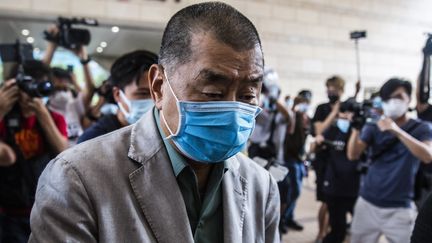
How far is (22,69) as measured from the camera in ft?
7.32

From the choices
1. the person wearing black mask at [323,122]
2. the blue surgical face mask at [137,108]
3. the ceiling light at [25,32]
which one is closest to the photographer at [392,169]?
the person wearing black mask at [323,122]

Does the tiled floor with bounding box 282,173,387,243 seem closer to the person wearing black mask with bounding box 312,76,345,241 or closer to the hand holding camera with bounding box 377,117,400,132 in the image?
the person wearing black mask with bounding box 312,76,345,241

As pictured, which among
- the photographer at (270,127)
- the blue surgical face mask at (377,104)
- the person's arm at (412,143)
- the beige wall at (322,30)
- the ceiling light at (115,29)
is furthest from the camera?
the beige wall at (322,30)

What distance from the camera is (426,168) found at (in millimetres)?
2967

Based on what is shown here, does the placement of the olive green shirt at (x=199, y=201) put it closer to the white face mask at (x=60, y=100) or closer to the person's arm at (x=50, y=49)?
the person's arm at (x=50, y=49)

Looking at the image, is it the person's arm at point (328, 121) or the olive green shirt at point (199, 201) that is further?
the person's arm at point (328, 121)

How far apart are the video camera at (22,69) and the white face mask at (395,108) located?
92.0 inches

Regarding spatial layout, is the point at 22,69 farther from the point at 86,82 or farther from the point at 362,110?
the point at 362,110

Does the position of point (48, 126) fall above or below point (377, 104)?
below

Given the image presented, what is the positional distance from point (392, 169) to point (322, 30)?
5574 mm

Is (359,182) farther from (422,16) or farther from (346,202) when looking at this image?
(422,16)

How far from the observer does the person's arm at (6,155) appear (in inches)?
77.4

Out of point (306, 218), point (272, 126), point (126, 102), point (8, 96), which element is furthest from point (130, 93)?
point (306, 218)

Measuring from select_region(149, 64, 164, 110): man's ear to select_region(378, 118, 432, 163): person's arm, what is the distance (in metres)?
2.08
